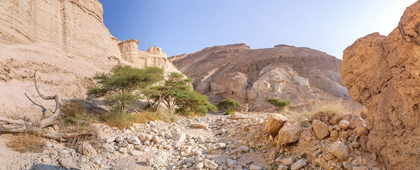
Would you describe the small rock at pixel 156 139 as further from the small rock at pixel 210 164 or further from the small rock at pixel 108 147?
the small rock at pixel 210 164

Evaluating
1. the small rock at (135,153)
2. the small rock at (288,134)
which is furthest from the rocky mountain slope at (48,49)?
the small rock at (288,134)

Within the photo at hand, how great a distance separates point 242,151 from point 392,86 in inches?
126

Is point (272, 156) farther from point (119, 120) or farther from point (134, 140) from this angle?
point (119, 120)

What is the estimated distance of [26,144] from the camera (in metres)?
4.84

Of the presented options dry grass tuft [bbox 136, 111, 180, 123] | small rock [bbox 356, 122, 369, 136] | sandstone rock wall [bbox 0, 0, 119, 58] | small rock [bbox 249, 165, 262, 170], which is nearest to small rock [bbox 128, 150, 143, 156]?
small rock [bbox 249, 165, 262, 170]

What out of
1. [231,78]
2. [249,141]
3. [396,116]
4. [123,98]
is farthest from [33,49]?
[231,78]

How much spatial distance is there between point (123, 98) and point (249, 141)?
560 cm

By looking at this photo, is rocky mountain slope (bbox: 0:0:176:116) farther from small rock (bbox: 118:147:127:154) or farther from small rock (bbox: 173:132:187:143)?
small rock (bbox: 173:132:187:143)

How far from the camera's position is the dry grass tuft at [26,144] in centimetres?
470

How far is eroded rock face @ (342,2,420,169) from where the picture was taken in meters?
2.40

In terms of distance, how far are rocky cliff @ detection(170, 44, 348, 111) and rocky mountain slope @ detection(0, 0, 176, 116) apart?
2044 centimetres

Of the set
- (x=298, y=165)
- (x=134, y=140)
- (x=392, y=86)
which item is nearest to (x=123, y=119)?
(x=134, y=140)

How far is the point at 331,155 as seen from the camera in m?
3.41

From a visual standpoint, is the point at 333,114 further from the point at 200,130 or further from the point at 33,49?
the point at 33,49
